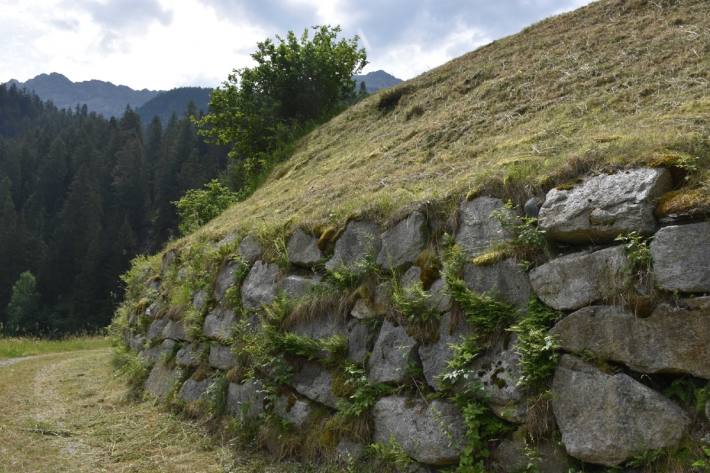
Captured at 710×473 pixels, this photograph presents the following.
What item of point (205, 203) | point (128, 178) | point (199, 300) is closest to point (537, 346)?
point (199, 300)

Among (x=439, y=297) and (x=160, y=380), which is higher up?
(x=439, y=297)

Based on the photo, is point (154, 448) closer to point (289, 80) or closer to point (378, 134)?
point (378, 134)

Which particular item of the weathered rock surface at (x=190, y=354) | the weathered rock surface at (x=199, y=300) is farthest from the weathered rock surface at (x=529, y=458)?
the weathered rock surface at (x=199, y=300)

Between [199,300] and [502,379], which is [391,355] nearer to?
[502,379]

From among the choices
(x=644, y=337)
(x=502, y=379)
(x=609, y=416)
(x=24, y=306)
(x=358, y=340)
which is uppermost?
(x=644, y=337)

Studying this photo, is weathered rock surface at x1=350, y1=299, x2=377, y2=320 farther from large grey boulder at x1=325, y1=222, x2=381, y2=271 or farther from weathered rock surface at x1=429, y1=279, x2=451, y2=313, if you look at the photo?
weathered rock surface at x1=429, y1=279, x2=451, y2=313

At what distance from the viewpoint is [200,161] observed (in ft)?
293

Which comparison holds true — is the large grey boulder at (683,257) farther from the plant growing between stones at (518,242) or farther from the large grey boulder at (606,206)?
the plant growing between stones at (518,242)

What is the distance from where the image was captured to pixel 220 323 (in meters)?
7.66

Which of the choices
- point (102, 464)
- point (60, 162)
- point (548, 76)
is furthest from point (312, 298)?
point (60, 162)

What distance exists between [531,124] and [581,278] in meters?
4.38

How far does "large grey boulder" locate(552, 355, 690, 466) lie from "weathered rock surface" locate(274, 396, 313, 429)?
265 centimetres

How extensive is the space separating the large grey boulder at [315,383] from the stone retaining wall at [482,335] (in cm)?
2

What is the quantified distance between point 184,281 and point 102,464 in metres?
4.17
